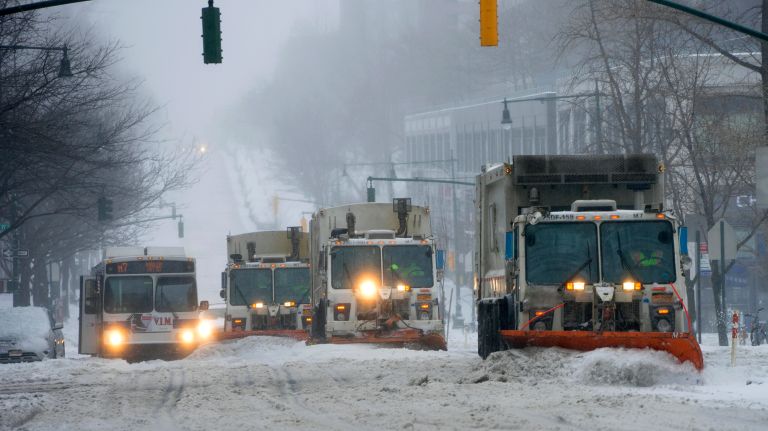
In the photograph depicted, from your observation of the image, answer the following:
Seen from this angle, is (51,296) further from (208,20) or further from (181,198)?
(181,198)

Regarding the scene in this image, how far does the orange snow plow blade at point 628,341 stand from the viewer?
19.0 m

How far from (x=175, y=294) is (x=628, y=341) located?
15.9m

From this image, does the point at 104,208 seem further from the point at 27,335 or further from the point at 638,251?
the point at 638,251

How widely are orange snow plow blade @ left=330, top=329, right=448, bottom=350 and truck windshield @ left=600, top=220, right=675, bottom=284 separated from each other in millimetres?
9722

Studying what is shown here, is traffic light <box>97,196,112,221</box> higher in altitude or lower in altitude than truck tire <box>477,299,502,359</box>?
higher

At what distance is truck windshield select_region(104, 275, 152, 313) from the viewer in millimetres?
32438

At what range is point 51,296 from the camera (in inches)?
2516

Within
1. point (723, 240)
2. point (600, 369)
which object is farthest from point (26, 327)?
point (600, 369)

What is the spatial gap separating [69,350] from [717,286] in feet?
81.1

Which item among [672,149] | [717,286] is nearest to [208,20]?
[717,286]

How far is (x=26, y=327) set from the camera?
32.9 m

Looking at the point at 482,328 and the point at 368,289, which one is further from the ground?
the point at 368,289

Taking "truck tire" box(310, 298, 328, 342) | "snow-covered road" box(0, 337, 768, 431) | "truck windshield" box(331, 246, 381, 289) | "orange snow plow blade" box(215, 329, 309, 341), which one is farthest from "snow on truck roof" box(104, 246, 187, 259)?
"snow-covered road" box(0, 337, 768, 431)

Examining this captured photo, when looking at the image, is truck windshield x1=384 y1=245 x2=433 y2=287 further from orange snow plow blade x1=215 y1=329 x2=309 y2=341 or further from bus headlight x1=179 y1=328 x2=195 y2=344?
bus headlight x1=179 y1=328 x2=195 y2=344
